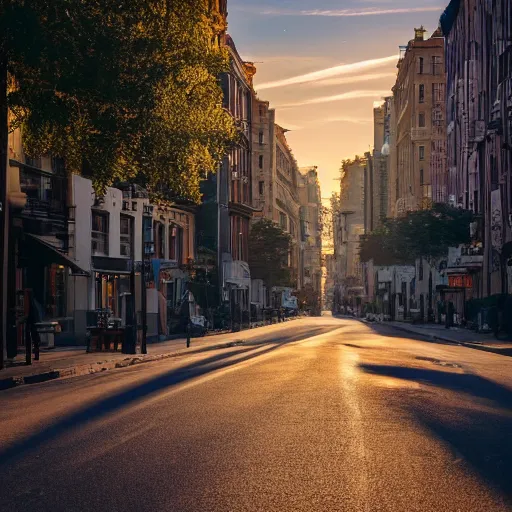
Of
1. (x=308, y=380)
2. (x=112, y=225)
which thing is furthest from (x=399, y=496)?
(x=112, y=225)

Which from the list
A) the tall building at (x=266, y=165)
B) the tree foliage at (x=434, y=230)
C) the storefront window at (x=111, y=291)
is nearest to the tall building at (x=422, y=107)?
the tall building at (x=266, y=165)

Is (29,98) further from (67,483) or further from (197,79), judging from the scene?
(67,483)

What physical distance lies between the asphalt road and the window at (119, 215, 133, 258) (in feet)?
98.6

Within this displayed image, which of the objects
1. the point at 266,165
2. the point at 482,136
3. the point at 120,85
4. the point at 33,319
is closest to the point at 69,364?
the point at 33,319

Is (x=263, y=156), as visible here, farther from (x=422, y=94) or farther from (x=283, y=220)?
(x=422, y=94)

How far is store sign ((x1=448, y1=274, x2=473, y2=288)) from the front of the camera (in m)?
71.2

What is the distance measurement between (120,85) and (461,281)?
51932mm

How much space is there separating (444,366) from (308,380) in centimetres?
670

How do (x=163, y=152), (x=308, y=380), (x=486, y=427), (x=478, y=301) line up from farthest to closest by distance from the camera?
(x=478, y=301) < (x=163, y=152) < (x=308, y=380) < (x=486, y=427)

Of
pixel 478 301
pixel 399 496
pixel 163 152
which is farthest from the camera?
pixel 478 301

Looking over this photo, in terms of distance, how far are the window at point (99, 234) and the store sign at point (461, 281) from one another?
33062 mm

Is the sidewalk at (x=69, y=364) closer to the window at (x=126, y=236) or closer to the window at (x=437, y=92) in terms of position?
the window at (x=126, y=236)

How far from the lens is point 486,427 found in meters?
12.1

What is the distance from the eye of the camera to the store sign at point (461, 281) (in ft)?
234
